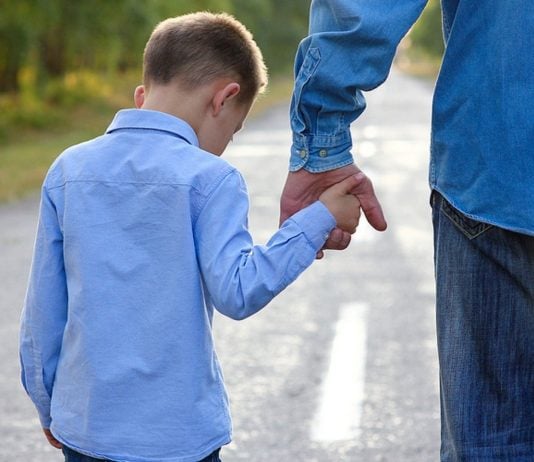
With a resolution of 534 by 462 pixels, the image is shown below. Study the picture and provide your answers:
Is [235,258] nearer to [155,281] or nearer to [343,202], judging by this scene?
[155,281]

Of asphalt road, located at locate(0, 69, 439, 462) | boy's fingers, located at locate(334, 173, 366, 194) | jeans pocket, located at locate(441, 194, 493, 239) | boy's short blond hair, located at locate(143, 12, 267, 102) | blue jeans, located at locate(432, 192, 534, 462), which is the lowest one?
asphalt road, located at locate(0, 69, 439, 462)

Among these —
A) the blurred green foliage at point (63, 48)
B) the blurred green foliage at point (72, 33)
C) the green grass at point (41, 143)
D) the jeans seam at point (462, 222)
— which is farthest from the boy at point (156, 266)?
the blurred green foliage at point (72, 33)

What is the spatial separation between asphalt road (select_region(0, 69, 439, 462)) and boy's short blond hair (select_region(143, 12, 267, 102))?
Result: 198 cm

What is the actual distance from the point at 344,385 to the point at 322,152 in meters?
2.69

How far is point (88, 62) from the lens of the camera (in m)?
34.0

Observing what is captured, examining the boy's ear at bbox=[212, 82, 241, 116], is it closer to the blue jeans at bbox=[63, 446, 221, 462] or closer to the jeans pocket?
the jeans pocket

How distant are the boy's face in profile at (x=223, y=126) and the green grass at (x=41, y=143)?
6.54 meters

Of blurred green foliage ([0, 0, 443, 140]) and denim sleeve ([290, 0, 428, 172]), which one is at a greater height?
denim sleeve ([290, 0, 428, 172])

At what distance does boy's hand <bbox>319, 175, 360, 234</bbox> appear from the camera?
94.5 inches

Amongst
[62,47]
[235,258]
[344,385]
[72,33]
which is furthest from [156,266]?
[62,47]

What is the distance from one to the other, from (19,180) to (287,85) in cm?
3887

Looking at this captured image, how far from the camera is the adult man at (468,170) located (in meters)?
2.20

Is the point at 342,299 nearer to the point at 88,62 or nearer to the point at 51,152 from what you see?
the point at 51,152

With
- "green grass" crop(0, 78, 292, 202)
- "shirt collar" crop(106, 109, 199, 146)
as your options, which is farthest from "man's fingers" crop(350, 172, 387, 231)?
"green grass" crop(0, 78, 292, 202)
